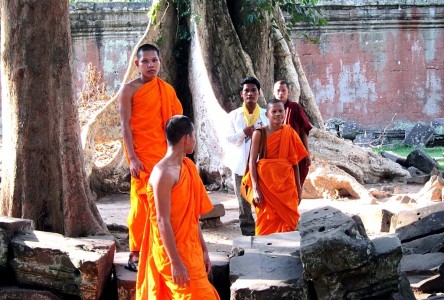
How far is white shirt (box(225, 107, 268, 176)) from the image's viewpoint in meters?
6.76

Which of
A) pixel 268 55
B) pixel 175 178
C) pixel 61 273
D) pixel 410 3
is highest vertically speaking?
pixel 410 3

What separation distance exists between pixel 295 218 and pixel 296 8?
580 cm

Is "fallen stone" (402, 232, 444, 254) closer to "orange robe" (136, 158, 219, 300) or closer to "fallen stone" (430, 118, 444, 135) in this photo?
"orange robe" (136, 158, 219, 300)

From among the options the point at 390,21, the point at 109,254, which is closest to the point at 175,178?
the point at 109,254

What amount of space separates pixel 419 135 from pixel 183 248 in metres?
12.0

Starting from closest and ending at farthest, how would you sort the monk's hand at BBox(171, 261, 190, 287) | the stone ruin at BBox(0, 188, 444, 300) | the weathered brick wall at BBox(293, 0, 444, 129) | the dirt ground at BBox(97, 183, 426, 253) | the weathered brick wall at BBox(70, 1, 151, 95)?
the monk's hand at BBox(171, 261, 190, 287), the stone ruin at BBox(0, 188, 444, 300), the dirt ground at BBox(97, 183, 426, 253), the weathered brick wall at BBox(70, 1, 151, 95), the weathered brick wall at BBox(293, 0, 444, 129)

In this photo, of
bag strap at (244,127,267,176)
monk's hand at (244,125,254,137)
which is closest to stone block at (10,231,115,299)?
bag strap at (244,127,267,176)

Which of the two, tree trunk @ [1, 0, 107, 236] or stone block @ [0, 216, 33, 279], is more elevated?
tree trunk @ [1, 0, 107, 236]

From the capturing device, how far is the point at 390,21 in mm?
16219

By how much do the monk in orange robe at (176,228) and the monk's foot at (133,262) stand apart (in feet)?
2.01

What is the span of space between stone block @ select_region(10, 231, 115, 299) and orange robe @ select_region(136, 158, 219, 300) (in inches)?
19.5

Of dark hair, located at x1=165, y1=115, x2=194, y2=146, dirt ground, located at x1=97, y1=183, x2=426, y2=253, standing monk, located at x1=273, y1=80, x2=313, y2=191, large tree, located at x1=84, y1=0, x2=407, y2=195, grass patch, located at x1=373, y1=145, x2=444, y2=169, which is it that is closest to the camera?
dark hair, located at x1=165, y1=115, x2=194, y2=146

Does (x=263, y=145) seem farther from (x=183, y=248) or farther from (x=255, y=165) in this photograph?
(x=183, y=248)

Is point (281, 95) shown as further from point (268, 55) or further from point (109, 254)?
point (268, 55)
